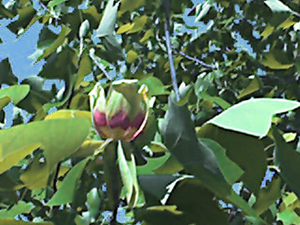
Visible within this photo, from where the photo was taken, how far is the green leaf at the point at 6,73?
0.65m

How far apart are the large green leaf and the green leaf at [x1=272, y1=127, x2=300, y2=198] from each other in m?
0.14

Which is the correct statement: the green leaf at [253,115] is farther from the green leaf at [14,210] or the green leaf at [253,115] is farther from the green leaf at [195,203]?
the green leaf at [14,210]

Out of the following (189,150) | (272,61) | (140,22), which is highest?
(189,150)

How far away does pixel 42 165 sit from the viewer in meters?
0.35

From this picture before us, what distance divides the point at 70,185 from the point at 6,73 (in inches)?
13.7

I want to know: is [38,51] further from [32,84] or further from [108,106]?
A: [108,106]

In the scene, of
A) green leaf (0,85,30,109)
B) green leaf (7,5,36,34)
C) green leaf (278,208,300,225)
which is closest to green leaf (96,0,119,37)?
green leaf (0,85,30,109)

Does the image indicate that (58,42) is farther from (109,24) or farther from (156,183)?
(156,183)

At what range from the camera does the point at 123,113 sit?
1.10ft

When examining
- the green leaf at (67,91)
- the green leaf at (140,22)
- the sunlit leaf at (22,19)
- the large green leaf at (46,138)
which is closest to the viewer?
the large green leaf at (46,138)

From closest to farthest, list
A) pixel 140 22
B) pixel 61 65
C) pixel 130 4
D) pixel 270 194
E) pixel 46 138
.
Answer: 1. pixel 46 138
2. pixel 270 194
3. pixel 61 65
4. pixel 130 4
5. pixel 140 22

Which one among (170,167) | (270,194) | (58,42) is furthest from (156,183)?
(58,42)

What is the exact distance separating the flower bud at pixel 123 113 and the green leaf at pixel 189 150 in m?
0.03

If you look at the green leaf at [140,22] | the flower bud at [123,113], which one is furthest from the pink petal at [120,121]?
the green leaf at [140,22]
